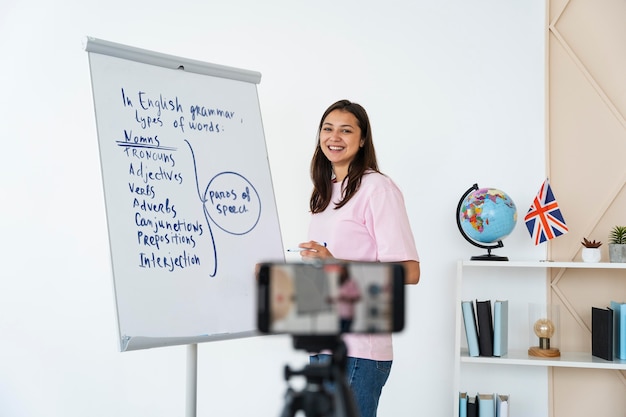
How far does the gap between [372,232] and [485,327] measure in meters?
0.94

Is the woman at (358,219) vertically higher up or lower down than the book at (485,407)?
higher up

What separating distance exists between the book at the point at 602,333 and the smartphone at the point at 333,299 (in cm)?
186

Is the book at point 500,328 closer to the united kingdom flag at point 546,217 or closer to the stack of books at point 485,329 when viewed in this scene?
the stack of books at point 485,329

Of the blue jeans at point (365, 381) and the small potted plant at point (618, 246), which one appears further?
the small potted plant at point (618, 246)

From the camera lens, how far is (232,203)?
1.94 meters

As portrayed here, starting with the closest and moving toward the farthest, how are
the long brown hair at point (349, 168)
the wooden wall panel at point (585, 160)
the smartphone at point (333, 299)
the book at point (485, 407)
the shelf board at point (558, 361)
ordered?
the smartphone at point (333, 299) → the long brown hair at point (349, 168) → the shelf board at point (558, 361) → the book at point (485, 407) → the wooden wall panel at point (585, 160)

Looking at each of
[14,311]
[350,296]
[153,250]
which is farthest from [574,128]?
[14,311]

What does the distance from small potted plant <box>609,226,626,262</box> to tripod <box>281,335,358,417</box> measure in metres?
1.90

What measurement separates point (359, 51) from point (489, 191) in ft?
2.69

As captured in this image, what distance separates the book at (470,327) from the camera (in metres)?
2.41

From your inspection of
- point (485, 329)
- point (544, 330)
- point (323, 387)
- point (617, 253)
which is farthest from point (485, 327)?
point (323, 387)

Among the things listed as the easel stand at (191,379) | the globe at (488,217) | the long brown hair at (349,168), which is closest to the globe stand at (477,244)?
the globe at (488,217)

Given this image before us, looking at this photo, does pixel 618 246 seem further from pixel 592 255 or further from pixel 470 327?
pixel 470 327

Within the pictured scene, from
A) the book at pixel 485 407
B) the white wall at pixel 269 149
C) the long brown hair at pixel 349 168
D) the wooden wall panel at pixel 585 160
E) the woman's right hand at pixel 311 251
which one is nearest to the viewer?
the woman's right hand at pixel 311 251
